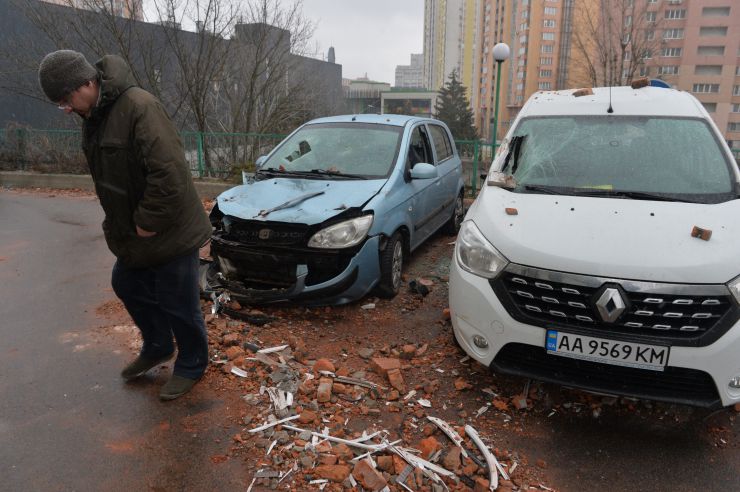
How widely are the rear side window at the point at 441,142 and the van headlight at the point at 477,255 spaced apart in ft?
10.4

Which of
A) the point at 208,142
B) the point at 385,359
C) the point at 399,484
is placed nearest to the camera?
the point at 399,484

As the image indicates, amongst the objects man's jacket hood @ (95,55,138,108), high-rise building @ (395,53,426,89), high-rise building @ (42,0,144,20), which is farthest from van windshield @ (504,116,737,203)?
high-rise building @ (395,53,426,89)

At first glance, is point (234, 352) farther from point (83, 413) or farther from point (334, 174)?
point (334, 174)

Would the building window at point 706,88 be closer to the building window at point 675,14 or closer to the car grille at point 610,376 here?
the building window at point 675,14

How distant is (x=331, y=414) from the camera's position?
2.95 m

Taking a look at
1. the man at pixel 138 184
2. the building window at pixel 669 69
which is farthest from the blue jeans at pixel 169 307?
the building window at pixel 669 69

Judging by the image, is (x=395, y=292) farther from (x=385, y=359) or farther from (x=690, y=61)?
(x=690, y=61)

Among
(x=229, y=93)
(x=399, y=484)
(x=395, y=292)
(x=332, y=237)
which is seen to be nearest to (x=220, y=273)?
(x=332, y=237)

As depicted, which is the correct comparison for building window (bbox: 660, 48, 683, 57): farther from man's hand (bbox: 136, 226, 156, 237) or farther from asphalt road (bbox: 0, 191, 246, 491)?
man's hand (bbox: 136, 226, 156, 237)

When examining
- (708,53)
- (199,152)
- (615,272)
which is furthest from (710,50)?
(615,272)

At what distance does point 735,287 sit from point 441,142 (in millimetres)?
4528

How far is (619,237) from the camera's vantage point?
2.78 meters

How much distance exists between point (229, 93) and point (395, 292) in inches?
448

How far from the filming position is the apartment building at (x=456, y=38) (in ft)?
327
